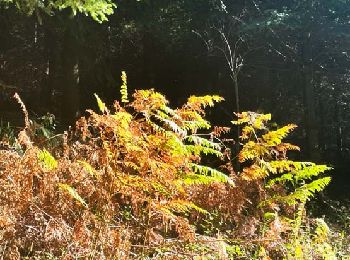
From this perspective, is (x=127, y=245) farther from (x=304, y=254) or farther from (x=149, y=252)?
(x=304, y=254)

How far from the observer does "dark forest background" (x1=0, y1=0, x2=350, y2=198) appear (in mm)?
12562

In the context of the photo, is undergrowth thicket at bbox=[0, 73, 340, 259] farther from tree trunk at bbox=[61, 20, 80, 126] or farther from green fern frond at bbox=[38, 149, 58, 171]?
tree trunk at bbox=[61, 20, 80, 126]

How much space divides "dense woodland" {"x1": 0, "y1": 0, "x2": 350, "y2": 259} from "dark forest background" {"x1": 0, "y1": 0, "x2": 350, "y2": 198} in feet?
0.14

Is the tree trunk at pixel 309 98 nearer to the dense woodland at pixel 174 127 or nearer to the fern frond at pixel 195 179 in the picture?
the dense woodland at pixel 174 127

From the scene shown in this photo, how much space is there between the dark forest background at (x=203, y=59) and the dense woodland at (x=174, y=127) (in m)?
0.04

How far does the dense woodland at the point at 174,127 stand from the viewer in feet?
15.7

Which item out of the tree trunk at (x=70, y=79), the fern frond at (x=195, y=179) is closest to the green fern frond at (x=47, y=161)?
the fern frond at (x=195, y=179)

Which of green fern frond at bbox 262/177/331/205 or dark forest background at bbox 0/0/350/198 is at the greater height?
Answer: dark forest background at bbox 0/0/350/198

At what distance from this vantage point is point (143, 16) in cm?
1258

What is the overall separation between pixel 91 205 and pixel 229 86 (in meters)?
10.1

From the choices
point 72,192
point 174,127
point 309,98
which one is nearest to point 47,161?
point 72,192

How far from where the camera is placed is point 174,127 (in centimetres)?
541

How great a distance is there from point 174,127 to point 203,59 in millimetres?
9278

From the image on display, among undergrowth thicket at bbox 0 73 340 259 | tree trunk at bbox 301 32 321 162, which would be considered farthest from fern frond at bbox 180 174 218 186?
tree trunk at bbox 301 32 321 162
